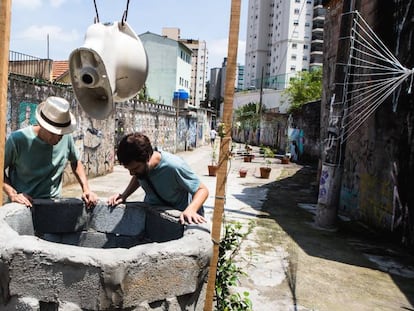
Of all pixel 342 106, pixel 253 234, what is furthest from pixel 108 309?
pixel 342 106

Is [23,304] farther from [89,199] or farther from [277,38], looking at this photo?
[277,38]

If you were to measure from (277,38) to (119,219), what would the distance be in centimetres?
7010

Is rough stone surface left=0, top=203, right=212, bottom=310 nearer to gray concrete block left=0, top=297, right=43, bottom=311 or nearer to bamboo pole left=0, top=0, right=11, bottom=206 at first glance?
gray concrete block left=0, top=297, right=43, bottom=311

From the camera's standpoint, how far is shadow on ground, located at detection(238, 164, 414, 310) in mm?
5441

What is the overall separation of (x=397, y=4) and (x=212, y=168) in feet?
24.8

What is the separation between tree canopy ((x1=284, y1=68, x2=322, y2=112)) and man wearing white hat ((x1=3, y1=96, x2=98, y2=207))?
3141cm

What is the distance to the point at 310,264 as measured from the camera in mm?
5438

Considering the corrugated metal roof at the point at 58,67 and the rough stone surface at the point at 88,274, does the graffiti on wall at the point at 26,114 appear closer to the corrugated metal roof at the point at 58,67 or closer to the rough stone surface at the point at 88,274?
the rough stone surface at the point at 88,274

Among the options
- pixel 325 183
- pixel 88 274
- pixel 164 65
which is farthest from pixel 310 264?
pixel 164 65

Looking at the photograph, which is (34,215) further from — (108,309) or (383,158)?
(383,158)

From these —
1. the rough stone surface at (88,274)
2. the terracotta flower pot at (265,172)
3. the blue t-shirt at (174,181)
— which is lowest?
the terracotta flower pot at (265,172)

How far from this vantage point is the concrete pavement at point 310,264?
4352mm

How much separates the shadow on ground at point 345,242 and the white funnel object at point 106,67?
3.88 meters

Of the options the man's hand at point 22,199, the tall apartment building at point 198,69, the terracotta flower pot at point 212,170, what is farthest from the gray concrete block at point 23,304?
the tall apartment building at point 198,69
